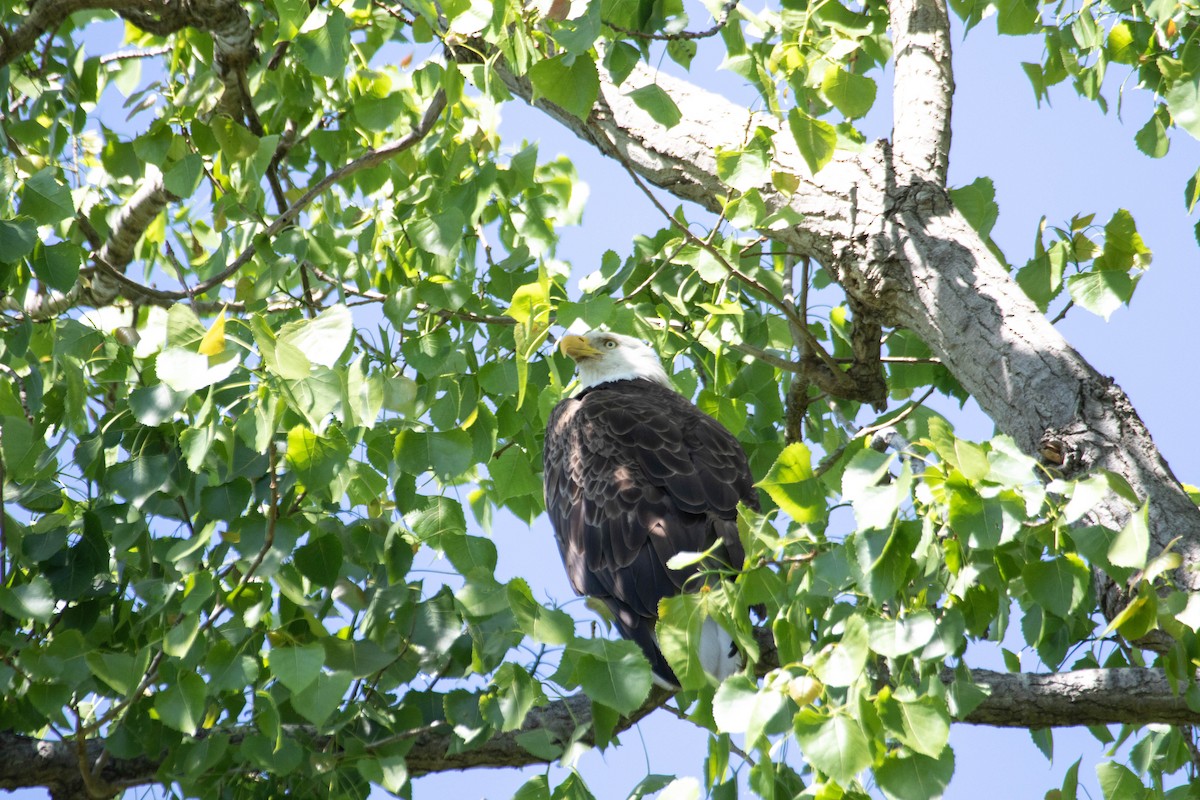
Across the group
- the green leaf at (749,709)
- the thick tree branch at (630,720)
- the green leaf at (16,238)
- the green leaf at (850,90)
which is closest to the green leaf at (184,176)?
the green leaf at (16,238)

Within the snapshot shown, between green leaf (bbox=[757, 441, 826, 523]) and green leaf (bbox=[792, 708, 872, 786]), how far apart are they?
309mm

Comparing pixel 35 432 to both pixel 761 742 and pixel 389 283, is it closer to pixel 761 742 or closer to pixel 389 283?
pixel 389 283

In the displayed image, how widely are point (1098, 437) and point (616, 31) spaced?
128cm

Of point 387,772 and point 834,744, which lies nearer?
point 834,744

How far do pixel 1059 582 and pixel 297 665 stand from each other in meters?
1.18

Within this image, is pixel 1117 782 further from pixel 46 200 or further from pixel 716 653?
pixel 46 200

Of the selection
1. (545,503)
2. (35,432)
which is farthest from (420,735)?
(545,503)

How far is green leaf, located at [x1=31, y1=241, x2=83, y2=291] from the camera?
7.77ft

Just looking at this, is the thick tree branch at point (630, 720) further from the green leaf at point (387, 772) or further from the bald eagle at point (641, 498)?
the bald eagle at point (641, 498)

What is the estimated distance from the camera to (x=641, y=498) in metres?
3.43

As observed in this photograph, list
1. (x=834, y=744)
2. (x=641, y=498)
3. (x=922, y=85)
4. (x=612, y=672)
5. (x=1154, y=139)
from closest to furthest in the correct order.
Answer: (x=834, y=744)
(x=612, y=672)
(x=1154, y=139)
(x=922, y=85)
(x=641, y=498)

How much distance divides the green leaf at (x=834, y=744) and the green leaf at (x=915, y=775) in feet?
0.41

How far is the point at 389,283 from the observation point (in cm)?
356

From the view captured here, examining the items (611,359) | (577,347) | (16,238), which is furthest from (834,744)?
(611,359)
